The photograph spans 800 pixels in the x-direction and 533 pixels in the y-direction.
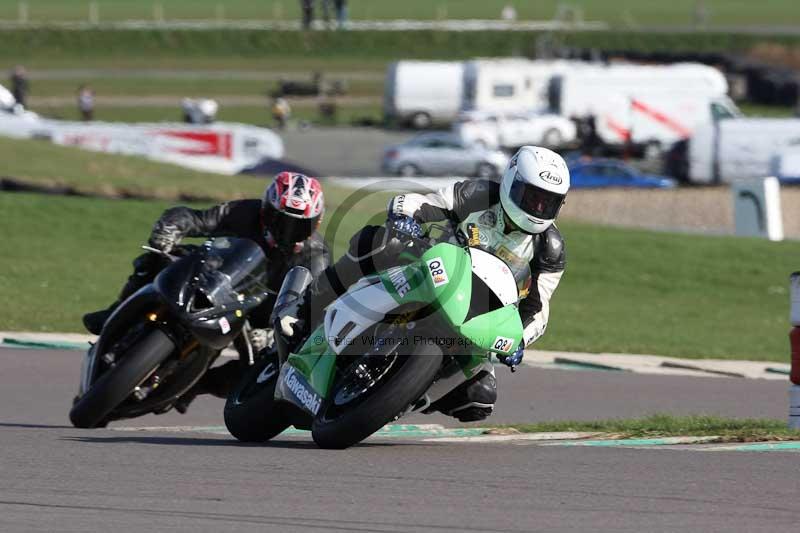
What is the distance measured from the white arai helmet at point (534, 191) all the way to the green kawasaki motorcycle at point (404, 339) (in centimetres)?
34

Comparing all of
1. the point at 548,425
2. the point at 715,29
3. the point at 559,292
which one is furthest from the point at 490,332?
the point at 715,29

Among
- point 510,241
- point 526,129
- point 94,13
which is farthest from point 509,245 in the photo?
point 94,13

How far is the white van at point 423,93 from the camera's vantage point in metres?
50.9

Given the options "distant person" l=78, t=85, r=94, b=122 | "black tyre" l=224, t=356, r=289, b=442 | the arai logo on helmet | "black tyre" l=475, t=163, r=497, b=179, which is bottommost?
"black tyre" l=475, t=163, r=497, b=179

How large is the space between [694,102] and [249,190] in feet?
80.4

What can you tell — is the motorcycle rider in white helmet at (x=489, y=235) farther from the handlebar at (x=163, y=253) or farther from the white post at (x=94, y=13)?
the white post at (x=94, y=13)

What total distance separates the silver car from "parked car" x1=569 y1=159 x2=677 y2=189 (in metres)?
3.98

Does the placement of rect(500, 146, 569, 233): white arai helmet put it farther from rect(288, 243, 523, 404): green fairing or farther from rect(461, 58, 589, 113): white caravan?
rect(461, 58, 589, 113): white caravan

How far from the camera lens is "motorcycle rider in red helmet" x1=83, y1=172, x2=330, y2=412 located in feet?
27.7

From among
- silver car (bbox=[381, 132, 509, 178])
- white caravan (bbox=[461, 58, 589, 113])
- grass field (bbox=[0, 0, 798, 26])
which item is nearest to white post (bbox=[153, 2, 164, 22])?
grass field (bbox=[0, 0, 798, 26])

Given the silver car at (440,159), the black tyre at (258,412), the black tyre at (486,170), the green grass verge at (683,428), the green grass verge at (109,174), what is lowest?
the black tyre at (486,170)

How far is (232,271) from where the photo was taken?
26.9 feet

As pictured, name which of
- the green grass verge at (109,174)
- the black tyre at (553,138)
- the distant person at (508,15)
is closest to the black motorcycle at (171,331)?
the green grass verge at (109,174)

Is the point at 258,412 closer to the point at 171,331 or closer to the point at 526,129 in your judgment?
the point at 171,331
